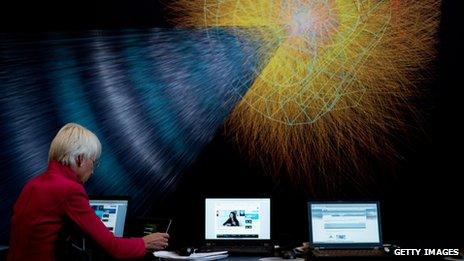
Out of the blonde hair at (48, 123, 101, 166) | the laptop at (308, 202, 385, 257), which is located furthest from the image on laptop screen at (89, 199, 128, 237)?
the blonde hair at (48, 123, 101, 166)

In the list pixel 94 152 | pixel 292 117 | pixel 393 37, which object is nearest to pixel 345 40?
pixel 393 37

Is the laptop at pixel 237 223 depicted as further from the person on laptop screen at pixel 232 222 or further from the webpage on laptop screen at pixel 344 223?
the webpage on laptop screen at pixel 344 223

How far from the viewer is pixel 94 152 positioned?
2.74 metres

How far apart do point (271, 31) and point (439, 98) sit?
1.22 meters

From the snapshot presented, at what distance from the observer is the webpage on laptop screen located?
392 centimetres

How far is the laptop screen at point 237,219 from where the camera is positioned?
4027 mm

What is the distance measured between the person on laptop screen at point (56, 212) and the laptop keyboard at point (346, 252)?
136 centimetres

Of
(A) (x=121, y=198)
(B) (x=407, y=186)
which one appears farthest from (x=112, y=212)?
(B) (x=407, y=186)

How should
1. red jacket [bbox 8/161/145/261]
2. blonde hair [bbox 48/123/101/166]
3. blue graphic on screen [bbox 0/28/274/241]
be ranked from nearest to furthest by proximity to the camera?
red jacket [bbox 8/161/145/261], blonde hair [bbox 48/123/101/166], blue graphic on screen [bbox 0/28/274/241]

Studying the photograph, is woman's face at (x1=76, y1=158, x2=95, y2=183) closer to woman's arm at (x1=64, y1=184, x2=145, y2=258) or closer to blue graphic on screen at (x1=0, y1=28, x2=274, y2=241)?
woman's arm at (x1=64, y1=184, x2=145, y2=258)

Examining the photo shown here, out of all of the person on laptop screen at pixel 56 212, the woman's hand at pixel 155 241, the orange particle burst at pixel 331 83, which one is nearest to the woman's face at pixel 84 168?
the person on laptop screen at pixel 56 212

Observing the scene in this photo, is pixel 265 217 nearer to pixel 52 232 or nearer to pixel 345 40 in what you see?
pixel 345 40

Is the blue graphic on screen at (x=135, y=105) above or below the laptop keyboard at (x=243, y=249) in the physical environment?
above

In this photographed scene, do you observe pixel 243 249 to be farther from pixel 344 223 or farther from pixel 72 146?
pixel 72 146
